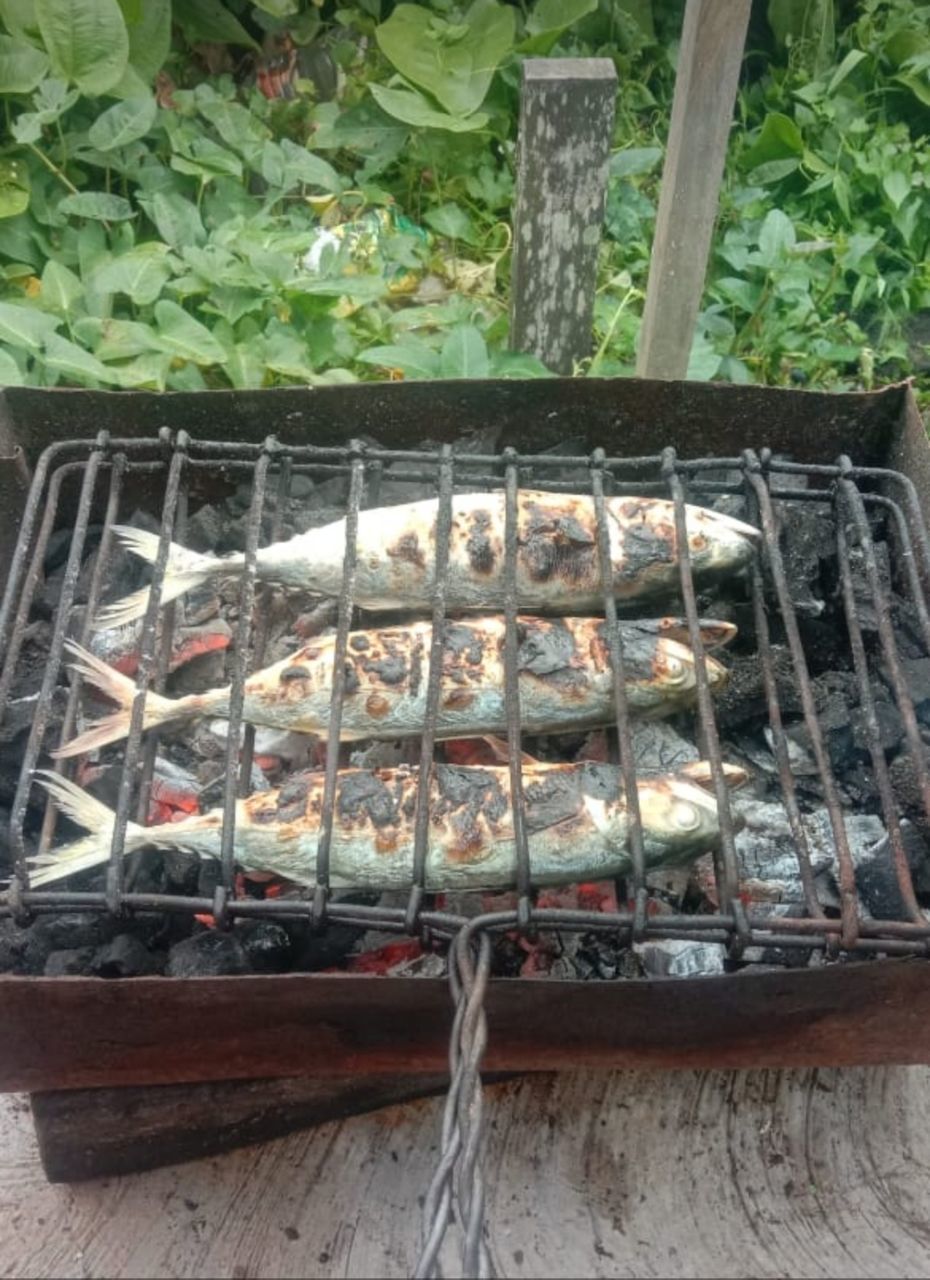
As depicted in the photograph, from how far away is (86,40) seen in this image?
359 cm

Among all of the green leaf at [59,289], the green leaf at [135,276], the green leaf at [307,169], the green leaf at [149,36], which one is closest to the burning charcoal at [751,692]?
the green leaf at [135,276]

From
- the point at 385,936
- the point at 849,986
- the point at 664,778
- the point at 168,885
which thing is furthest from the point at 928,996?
the point at 168,885

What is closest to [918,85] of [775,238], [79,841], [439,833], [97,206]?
[775,238]

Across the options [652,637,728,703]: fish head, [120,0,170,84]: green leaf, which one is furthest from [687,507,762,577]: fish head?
[120,0,170,84]: green leaf

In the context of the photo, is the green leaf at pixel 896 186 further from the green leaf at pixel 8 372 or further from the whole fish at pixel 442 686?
the green leaf at pixel 8 372

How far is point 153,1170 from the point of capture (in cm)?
218

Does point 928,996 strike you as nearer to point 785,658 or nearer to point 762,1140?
point 762,1140

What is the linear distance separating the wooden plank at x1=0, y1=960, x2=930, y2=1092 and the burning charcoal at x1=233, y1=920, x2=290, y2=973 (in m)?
0.16

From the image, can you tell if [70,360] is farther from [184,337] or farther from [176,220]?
[176,220]

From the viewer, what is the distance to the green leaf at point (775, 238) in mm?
3879

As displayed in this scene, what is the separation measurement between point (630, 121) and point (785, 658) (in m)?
2.95

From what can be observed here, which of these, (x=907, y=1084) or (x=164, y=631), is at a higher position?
(x=164, y=631)

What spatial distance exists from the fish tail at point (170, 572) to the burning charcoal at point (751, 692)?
1009 millimetres

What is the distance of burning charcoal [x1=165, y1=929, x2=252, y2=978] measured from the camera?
6.55 ft
